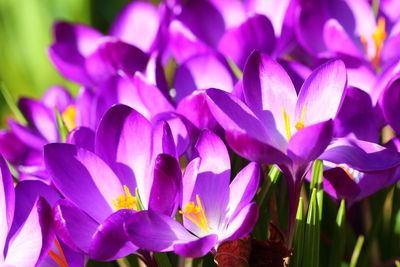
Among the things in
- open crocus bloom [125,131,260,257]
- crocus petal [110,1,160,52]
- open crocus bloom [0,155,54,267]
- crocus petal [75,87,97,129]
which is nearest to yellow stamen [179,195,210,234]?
open crocus bloom [125,131,260,257]

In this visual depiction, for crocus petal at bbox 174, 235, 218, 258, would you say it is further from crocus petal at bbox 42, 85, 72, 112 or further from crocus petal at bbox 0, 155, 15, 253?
crocus petal at bbox 42, 85, 72, 112

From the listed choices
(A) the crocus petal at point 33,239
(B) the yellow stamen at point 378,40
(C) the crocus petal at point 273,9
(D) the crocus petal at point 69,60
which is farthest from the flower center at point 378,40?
(A) the crocus petal at point 33,239

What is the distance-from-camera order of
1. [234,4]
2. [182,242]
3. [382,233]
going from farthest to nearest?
[234,4]
[382,233]
[182,242]

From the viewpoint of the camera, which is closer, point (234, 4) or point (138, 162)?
point (138, 162)

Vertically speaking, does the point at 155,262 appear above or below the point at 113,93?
below

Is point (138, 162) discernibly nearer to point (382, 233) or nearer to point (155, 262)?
point (155, 262)

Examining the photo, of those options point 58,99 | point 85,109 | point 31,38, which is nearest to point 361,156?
point 85,109

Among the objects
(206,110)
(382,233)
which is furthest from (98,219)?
(382,233)
